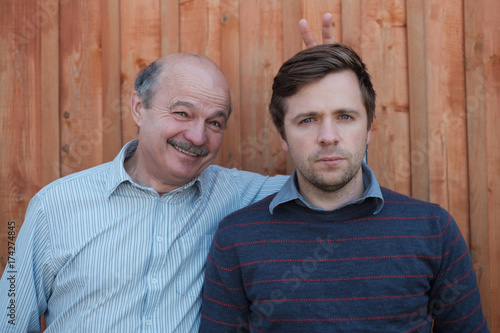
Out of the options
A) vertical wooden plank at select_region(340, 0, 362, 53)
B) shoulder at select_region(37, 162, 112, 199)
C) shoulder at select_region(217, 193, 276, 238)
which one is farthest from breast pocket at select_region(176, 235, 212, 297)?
vertical wooden plank at select_region(340, 0, 362, 53)

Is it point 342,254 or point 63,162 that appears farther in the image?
point 63,162

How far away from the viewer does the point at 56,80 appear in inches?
79.8

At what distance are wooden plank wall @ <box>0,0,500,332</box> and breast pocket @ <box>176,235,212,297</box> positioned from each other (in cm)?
57

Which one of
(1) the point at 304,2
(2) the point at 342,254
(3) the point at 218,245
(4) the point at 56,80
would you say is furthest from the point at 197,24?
(2) the point at 342,254

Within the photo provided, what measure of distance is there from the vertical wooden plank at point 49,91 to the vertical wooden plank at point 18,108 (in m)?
0.03

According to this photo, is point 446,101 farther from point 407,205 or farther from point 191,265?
point 191,265

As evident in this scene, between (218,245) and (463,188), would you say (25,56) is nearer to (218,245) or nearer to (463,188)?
(218,245)

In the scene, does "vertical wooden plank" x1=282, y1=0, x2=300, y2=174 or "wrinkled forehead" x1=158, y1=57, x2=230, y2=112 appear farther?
"vertical wooden plank" x1=282, y1=0, x2=300, y2=174

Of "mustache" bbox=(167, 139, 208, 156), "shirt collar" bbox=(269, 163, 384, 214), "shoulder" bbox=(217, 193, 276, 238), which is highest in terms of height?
"mustache" bbox=(167, 139, 208, 156)

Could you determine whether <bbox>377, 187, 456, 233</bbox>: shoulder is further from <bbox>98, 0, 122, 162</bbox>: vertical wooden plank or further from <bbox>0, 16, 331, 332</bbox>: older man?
<bbox>98, 0, 122, 162</bbox>: vertical wooden plank

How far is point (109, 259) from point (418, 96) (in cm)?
154

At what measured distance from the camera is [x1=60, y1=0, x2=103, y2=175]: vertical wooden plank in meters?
2.04

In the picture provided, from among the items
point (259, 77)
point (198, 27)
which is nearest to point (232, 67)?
point (259, 77)

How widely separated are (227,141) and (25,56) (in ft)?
3.45
